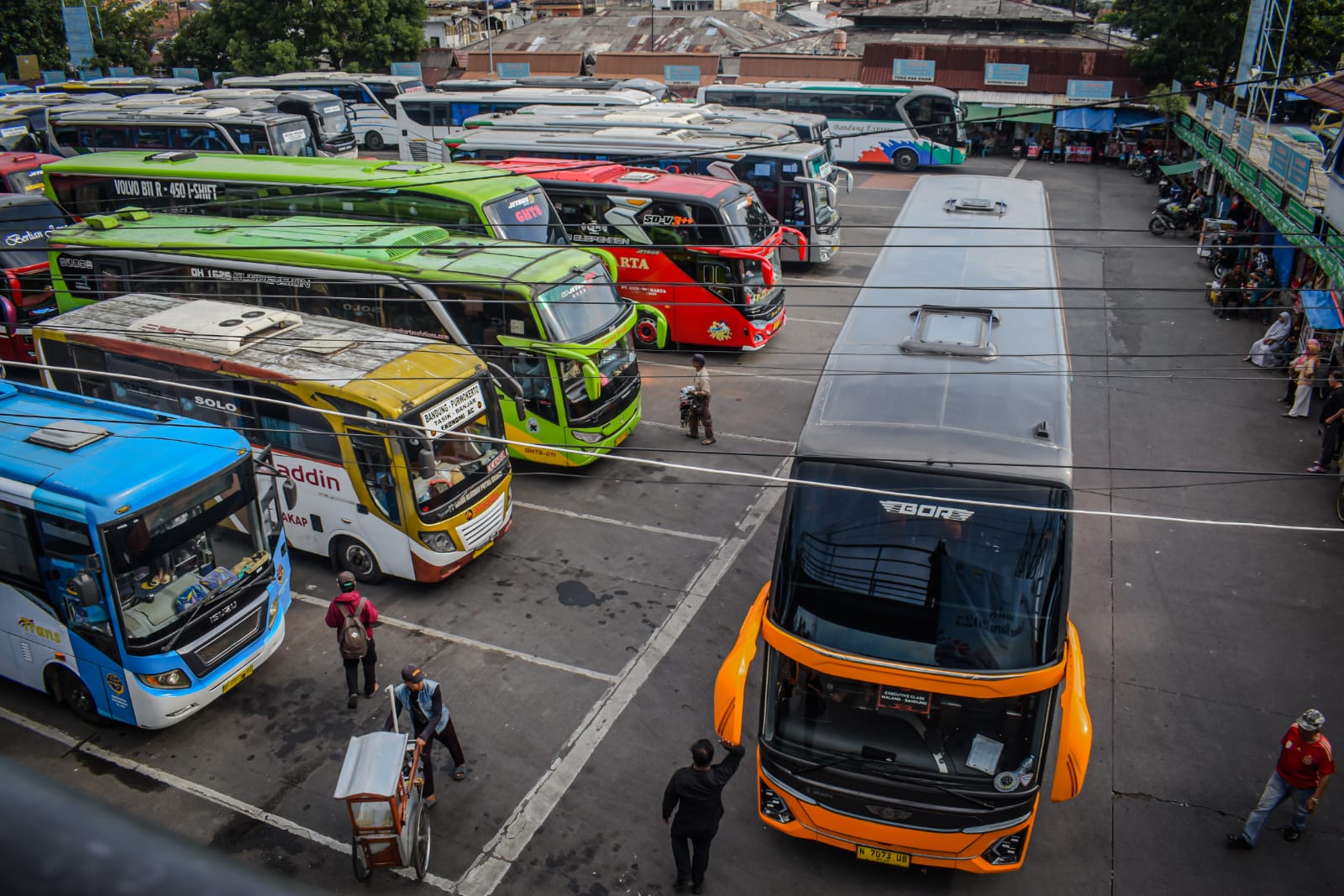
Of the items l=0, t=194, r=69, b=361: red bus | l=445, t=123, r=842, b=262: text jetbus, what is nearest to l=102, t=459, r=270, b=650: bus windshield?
l=0, t=194, r=69, b=361: red bus

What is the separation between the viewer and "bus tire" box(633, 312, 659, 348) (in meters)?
18.8

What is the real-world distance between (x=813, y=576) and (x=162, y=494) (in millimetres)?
5799

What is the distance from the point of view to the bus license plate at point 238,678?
9.31 m

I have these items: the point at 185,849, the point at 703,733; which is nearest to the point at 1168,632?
the point at 703,733

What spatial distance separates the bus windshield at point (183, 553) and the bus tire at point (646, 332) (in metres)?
10.2

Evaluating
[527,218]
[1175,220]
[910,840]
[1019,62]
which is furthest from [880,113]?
[910,840]

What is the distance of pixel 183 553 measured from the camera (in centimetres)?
925

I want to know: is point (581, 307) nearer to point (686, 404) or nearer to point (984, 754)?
point (686, 404)

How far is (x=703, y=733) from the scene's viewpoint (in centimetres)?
916

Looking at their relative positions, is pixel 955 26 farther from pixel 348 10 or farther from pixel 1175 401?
pixel 1175 401

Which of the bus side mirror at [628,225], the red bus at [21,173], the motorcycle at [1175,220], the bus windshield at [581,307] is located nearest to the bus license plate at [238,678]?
the bus windshield at [581,307]

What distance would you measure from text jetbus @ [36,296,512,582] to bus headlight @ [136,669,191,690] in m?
2.76

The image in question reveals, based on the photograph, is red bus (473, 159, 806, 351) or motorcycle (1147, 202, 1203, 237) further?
motorcycle (1147, 202, 1203, 237)

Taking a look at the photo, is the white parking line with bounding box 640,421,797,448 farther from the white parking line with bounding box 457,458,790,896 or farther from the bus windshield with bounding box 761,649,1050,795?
the bus windshield with bounding box 761,649,1050,795
